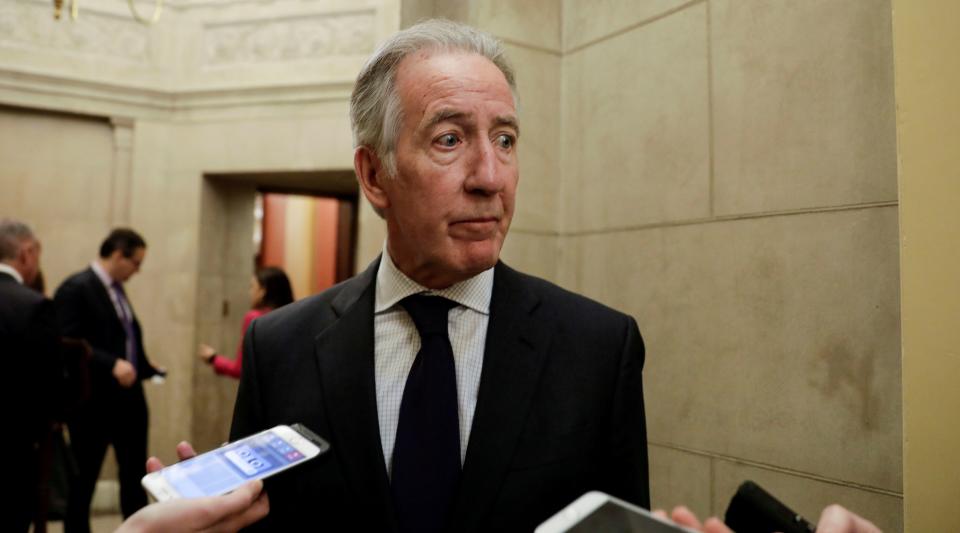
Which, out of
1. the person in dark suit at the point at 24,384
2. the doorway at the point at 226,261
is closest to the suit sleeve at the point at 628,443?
the person in dark suit at the point at 24,384

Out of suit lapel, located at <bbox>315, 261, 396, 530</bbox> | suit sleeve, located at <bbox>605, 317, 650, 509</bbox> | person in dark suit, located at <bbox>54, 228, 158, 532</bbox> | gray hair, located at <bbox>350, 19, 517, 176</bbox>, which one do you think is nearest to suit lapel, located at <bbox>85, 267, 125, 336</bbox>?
person in dark suit, located at <bbox>54, 228, 158, 532</bbox>

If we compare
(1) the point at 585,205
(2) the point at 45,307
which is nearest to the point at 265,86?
(2) the point at 45,307

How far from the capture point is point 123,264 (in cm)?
448

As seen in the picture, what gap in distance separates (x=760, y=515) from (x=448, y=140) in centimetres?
87

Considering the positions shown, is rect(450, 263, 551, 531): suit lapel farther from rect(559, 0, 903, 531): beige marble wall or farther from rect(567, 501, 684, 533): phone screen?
rect(559, 0, 903, 531): beige marble wall

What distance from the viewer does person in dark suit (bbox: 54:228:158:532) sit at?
166 inches

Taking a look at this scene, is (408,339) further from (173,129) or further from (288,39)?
(173,129)

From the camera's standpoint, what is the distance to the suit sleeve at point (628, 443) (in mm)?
1405

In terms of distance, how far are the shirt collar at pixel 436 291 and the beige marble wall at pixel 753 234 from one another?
96 cm

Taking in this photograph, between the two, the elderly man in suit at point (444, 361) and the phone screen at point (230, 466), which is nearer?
the phone screen at point (230, 466)

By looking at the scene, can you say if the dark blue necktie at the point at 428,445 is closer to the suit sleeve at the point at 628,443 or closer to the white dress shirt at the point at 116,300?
the suit sleeve at the point at 628,443

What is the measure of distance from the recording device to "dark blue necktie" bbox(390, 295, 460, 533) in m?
0.52

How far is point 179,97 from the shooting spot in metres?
6.36

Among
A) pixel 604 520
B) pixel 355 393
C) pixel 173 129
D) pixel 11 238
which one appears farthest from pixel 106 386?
pixel 604 520
